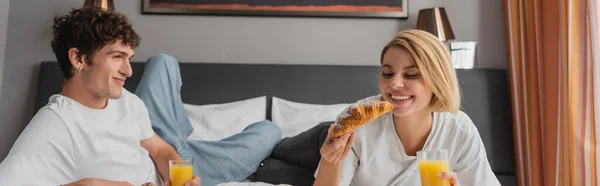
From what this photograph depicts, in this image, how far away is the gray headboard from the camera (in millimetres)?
3256

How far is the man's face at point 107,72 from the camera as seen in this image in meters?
1.76

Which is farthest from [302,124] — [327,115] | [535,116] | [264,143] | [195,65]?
[535,116]

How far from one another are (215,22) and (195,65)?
377mm

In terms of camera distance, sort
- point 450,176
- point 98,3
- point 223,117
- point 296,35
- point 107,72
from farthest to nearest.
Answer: point 296,35
point 98,3
point 223,117
point 107,72
point 450,176

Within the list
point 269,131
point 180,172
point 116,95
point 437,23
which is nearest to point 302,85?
point 269,131

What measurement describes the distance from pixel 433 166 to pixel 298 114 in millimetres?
1640

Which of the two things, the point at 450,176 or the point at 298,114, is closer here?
the point at 450,176

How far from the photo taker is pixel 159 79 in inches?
103

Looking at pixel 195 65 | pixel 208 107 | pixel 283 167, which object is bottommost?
pixel 283 167

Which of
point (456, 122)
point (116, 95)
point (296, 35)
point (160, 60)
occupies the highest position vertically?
point (296, 35)

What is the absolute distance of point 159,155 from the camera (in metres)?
2.09

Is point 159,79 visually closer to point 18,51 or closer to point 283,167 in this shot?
point 283,167

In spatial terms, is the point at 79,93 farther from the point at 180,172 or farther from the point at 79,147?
the point at 180,172

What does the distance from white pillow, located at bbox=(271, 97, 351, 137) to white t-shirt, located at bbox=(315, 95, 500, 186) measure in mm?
1033
